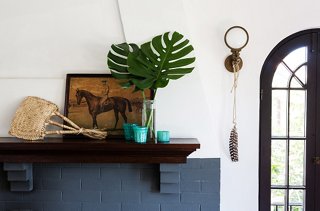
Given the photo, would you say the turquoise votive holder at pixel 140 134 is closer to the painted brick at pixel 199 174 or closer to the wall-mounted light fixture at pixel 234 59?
the painted brick at pixel 199 174

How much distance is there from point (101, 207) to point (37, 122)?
0.74 meters

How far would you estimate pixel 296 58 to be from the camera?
91.3 inches

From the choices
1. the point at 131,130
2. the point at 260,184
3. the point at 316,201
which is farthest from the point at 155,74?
the point at 316,201

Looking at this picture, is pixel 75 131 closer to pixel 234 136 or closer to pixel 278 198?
pixel 234 136

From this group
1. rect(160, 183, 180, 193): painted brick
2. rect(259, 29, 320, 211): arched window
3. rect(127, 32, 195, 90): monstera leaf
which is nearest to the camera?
rect(127, 32, 195, 90): monstera leaf

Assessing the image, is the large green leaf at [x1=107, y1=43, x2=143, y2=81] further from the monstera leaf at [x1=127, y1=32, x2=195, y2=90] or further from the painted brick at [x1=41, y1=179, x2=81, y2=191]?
the painted brick at [x1=41, y1=179, x2=81, y2=191]

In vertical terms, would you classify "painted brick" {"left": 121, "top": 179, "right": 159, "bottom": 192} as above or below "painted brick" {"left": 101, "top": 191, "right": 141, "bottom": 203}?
above

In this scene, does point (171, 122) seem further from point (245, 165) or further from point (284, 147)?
point (284, 147)

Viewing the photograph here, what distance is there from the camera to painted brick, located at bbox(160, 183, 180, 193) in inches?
85.6

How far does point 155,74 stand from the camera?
1945mm

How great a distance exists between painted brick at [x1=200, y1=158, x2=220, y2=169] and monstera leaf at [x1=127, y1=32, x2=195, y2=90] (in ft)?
2.14

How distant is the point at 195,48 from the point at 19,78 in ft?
4.08

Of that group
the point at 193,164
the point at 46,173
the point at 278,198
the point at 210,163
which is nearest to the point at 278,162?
the point at 278,198

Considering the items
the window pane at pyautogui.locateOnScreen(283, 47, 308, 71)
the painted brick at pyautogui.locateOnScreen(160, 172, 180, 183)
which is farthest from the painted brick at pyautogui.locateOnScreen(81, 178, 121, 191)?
the window pane at pyautogui.locateOnScreen(283, 47, 308, 71)
